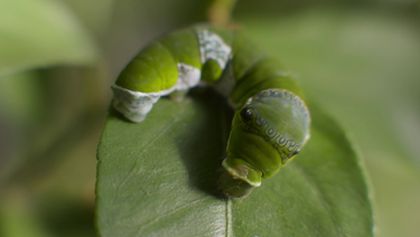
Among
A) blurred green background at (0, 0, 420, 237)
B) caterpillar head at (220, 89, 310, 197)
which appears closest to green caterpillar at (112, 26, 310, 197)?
A: caterpillar head at (220, 89, 310, 197)

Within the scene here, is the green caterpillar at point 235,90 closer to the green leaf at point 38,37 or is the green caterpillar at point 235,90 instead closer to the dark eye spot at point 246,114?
the dark eye spot at point 246,114

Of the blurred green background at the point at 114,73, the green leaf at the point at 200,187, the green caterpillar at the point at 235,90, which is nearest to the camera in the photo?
the green leaf at the point at 200,187

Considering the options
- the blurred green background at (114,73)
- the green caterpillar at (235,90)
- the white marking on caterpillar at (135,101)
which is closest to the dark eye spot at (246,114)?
the green caterpillar at (235,90)

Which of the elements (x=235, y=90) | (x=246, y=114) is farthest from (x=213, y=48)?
(x=246, y=114)

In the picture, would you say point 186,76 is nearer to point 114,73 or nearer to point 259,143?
point 259,143

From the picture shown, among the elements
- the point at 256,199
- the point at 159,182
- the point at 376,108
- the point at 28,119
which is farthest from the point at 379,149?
the point at 28,119

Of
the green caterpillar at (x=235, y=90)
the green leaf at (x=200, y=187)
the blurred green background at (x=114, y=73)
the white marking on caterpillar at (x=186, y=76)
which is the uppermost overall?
the green caterpillar at (x=235, y=90)
